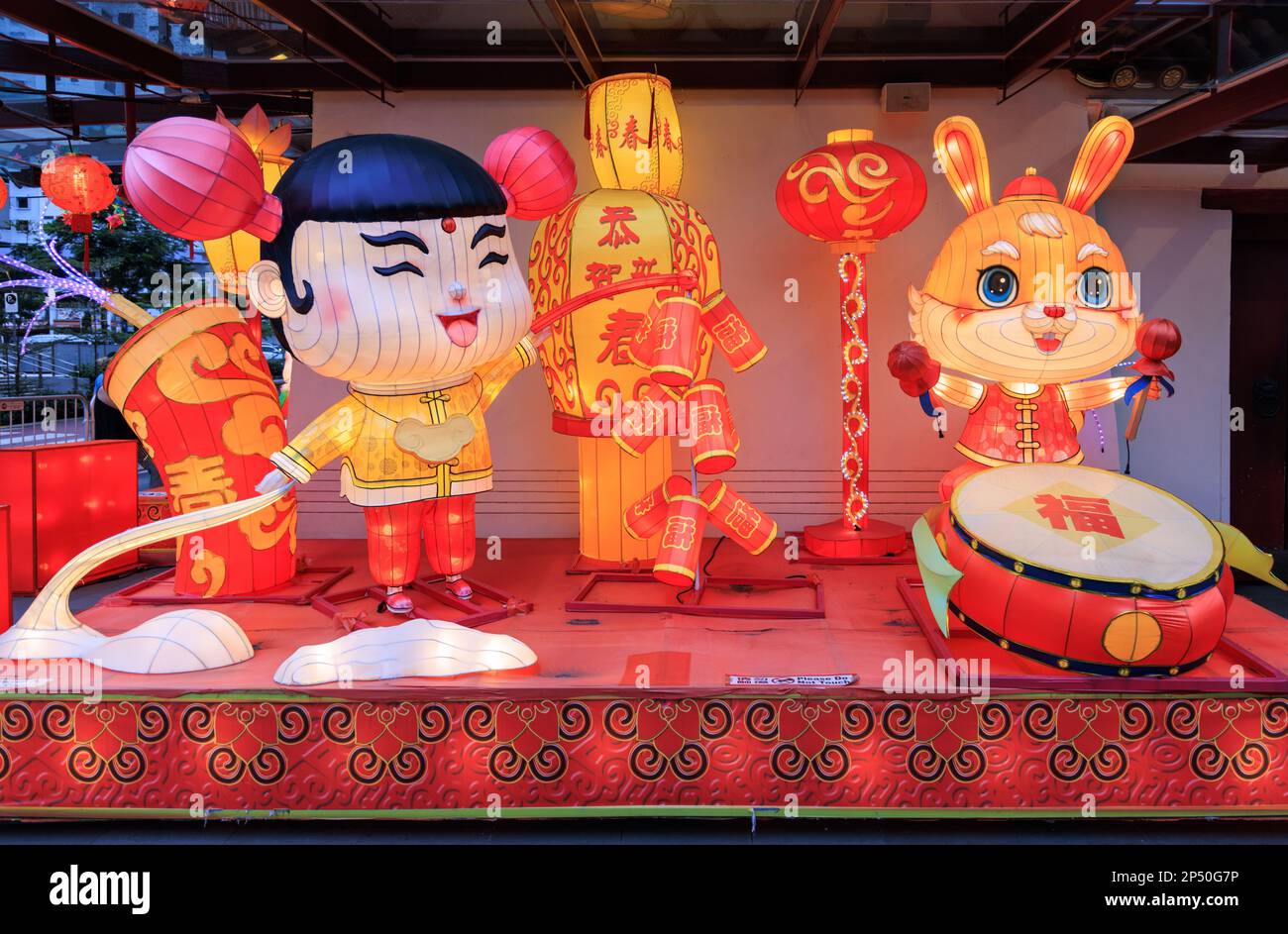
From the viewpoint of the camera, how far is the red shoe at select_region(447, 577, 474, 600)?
3291mm

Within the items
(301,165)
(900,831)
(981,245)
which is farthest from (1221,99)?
(301,165)

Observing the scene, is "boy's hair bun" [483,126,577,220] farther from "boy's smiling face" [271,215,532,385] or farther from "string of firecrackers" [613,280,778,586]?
"string of firecrackers" [613,280,778,586]

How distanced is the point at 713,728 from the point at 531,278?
194 centimetres

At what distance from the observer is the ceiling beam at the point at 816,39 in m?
3.48

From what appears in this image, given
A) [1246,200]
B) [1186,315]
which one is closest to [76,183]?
[1186,315]

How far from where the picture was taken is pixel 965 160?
3.35 m

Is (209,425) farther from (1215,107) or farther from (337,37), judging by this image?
(1215,107)

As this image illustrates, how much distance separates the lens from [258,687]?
250 cm

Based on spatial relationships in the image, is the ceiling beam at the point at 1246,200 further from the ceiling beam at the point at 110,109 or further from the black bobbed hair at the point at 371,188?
the ceiling beam at the point at 110,109

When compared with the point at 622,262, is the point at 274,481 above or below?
below

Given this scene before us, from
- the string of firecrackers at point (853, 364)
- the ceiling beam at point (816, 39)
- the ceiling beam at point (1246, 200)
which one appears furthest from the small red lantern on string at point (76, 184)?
the ceiling beam at point (1246, 200)

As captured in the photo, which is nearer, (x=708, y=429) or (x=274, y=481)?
(x=274, y=481)

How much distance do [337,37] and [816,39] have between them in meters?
2.07

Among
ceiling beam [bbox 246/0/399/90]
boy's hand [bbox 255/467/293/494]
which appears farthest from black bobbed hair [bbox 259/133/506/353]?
ceiling beam [bbox 246/0/399/90]
